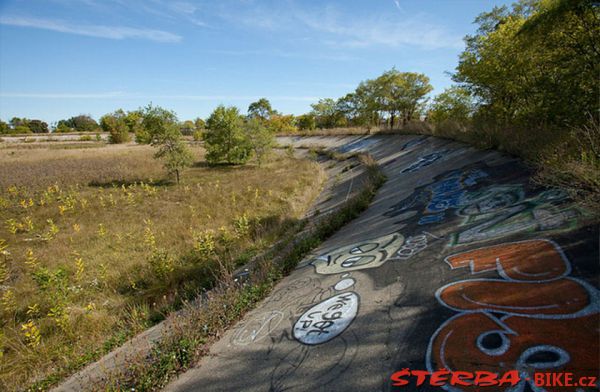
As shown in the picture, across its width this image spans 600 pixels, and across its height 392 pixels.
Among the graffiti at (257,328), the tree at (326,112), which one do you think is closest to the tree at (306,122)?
the tree at (326,112)

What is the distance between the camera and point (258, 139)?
92.8ft

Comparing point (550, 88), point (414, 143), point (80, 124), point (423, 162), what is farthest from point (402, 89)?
point (80, 124)

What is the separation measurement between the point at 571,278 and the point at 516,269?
21.9 inches

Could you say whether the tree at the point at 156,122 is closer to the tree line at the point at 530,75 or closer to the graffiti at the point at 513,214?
the tree line at the point at 530,75

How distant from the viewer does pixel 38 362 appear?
5047 mm

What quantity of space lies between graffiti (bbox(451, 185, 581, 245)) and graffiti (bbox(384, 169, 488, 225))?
25.2 inches

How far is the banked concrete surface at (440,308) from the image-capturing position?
260 centimetres

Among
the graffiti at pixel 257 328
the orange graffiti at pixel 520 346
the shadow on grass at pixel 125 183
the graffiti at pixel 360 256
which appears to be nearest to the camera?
the orange graffiti at pixel 520 346

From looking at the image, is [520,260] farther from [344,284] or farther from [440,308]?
[344,284]

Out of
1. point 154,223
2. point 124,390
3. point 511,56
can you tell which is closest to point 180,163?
point 154,223

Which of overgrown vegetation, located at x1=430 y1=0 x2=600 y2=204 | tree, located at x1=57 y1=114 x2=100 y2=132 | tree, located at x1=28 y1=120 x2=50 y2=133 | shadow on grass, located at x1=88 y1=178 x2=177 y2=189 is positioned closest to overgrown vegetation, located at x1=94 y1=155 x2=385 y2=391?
overgrown vegetation, located at x1=430 y1=0 x2=600 y2=204

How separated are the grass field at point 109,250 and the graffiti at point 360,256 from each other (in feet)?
→ 7.87

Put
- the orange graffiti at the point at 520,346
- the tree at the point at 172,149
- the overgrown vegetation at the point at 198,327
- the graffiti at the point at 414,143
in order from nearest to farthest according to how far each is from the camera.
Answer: the orange graffiti at the point at 520,346 → the overgrown vegetation at the point at 198,327 → the graffiti at the point at 414,143 → the tree at the point at 172,149

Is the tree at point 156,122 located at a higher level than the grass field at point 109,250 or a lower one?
higher
